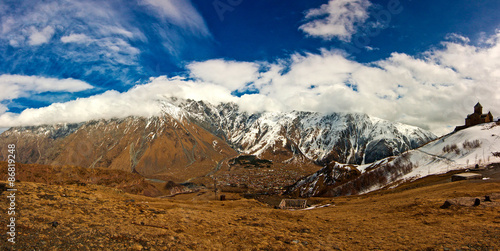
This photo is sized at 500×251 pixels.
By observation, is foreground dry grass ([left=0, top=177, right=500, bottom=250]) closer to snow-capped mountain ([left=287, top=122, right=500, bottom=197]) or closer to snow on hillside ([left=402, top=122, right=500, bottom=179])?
snow on hillside ([left=402, top=122, right=500, bottom=179])

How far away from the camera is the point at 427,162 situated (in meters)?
97.8

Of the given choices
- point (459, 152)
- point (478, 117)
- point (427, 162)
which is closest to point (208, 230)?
point (427, 162)

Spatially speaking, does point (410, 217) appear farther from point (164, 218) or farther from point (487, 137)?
point (487, 137)

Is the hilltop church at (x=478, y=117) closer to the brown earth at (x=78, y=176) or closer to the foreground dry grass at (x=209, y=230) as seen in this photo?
the foreground dry grass at (x=209, y=230)

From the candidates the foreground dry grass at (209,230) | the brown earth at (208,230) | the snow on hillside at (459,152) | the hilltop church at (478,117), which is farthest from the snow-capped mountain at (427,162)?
the brown earth at (208,230)

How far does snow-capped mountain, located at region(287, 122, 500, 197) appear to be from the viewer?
84500 mm

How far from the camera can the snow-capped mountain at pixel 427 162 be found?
84500 mm

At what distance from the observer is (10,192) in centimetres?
1557

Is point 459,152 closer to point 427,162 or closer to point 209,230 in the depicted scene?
point 427,162

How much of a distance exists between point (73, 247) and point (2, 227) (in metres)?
3.78

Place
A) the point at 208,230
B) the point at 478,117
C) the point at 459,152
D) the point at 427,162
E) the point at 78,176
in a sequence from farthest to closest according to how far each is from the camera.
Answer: the point at 478,117 < the point at 427,162 < the point at 459,152 < the point at 78,176 < the point at 208,230

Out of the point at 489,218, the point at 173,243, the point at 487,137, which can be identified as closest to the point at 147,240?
the point at 173,243

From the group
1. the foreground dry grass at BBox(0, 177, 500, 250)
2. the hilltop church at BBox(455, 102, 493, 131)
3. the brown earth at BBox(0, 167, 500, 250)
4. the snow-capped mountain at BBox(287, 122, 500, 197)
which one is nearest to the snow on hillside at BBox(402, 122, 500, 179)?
the snow-capped mountain at BBox(287, 122, 500, 197)

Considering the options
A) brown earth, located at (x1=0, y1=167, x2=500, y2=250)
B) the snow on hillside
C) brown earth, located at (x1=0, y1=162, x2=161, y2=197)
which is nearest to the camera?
brown earth, located at (x1=0, y1=167, x2=500, y2=250)
